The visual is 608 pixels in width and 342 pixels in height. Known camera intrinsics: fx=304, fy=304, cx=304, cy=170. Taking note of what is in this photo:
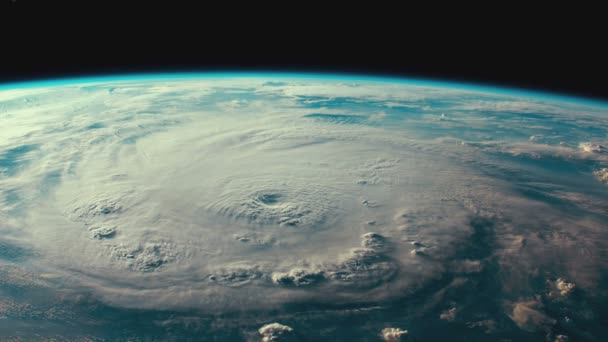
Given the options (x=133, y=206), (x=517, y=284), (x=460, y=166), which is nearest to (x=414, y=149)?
(x=460, y=166)

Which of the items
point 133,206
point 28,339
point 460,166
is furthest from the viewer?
point 460,166

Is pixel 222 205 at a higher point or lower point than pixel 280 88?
lower

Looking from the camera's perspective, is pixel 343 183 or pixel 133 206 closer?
pixel 133 206

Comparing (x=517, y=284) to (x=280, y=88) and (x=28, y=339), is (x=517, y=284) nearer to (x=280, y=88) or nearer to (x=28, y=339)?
(x=28, y=339)

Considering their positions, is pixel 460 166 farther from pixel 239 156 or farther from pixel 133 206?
pixel 133 206

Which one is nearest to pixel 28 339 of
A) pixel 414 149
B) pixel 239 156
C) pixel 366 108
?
pixel 239 156

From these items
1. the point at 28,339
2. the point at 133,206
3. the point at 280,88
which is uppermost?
the point at 280,88

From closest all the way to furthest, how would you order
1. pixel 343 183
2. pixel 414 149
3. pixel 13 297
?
1. pixel 13 297
2. pixel 343 183
3. pixel 414 149
